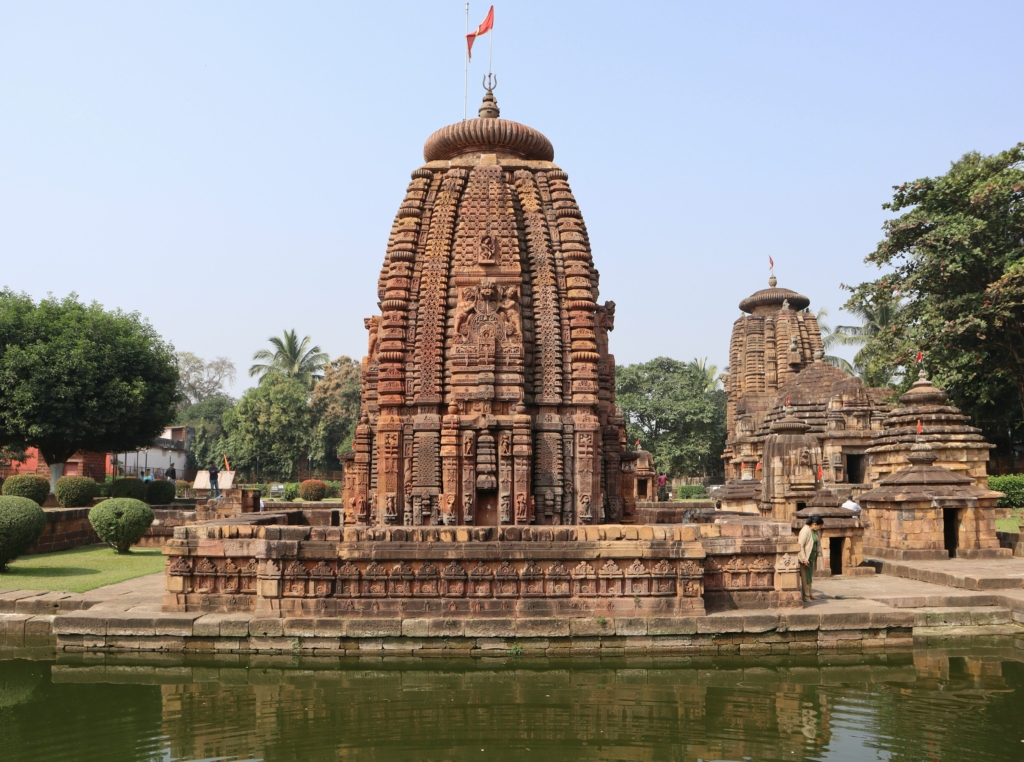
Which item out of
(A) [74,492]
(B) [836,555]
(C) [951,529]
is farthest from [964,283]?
(A) [74,492]

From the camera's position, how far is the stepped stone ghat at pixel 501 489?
9.36 metres

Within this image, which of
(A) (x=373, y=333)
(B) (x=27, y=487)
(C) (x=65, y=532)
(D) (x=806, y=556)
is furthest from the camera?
(B) (x=27, y=487)

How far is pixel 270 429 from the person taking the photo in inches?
A: 1662

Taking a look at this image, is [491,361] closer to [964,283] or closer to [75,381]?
[75,381]

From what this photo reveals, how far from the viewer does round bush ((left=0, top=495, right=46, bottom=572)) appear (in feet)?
41.0

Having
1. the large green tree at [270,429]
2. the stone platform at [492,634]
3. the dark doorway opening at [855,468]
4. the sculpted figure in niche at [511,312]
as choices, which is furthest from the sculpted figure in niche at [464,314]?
the large green tree at [270,429]

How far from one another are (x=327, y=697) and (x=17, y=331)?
22.6 meters

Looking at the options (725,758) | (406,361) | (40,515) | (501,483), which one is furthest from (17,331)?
(725,758)

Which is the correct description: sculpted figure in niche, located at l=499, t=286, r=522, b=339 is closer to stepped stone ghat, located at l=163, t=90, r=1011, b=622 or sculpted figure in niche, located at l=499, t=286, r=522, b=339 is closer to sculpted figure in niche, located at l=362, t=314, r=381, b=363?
stepped stone ghat, located at l=163, t=90, r=1011, b=622

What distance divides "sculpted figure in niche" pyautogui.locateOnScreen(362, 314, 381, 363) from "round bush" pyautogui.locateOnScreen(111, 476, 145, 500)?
12.4 meters

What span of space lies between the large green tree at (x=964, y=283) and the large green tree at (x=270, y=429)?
94.3 feet

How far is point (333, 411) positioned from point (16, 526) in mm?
33376

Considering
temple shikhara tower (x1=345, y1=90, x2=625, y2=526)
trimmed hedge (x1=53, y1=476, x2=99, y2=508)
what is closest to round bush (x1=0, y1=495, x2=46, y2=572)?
temple shikhara tower (x1=345, y1=90, x2=625, y2=526)

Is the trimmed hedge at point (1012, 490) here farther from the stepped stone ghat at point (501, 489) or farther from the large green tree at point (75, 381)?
the large green tree at point (75, 381)
